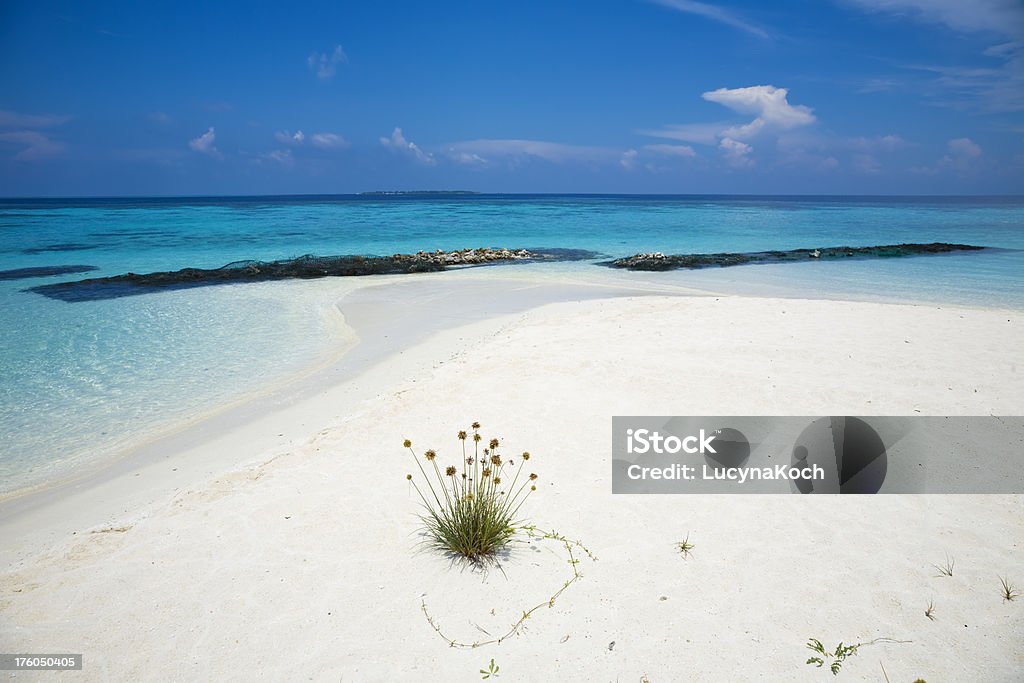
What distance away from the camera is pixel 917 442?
5574mm

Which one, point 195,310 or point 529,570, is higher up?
point 195,310

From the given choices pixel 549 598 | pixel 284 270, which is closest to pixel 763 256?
pixel 284 270

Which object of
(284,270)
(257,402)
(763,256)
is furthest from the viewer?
(763,256)

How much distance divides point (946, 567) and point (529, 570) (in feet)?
9.42

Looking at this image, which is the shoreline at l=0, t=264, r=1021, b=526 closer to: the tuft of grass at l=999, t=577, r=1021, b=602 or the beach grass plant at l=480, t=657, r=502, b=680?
the beach grass plant at l=480, t=657, r=502, b=680

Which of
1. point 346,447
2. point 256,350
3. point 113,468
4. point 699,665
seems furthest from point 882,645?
point 256,350

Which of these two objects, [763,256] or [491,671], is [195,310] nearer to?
[491,671]

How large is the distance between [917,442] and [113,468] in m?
8.46

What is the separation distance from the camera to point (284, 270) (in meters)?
21.5

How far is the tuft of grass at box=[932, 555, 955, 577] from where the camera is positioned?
3.69 meters

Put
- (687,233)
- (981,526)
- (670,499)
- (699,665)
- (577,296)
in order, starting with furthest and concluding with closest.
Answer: (687,233) < (577,296) < (670,499) < (981,526) < (699,665)

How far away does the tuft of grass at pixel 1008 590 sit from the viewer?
3.45m

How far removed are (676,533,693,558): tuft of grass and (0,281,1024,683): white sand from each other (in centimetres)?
7

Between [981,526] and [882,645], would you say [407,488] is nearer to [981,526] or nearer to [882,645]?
[882,645]
